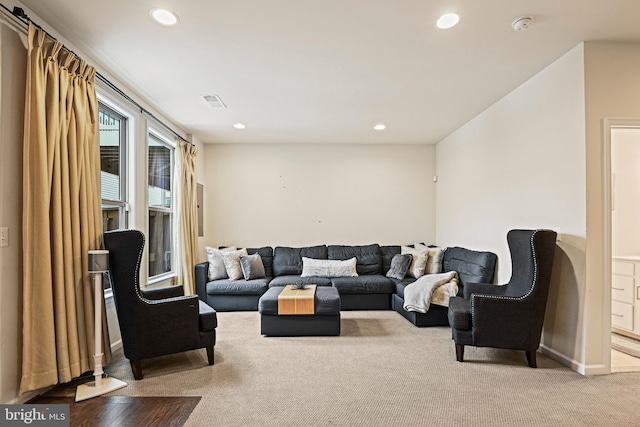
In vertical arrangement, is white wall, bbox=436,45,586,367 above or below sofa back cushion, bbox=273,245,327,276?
above

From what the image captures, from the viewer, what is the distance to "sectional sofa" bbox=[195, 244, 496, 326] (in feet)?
13.6

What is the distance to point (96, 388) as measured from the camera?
2.53 meters

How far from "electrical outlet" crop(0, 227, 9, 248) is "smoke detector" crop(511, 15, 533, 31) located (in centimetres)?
371

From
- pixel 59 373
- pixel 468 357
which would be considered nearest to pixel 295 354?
pixel 468 357

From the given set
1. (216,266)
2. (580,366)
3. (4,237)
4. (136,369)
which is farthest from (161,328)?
(580,366)

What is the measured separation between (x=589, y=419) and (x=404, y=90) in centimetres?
315

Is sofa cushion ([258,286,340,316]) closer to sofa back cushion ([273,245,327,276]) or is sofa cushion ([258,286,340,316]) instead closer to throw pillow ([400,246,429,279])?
sofa back cushion ([273,245,327,276])

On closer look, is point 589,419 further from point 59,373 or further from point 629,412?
point 59,373

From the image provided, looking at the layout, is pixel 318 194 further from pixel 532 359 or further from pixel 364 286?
pixel 532 359

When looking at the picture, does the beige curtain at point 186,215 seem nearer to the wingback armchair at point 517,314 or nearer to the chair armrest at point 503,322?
the wingback armchair at point 517,314

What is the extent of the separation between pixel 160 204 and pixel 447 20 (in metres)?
4.03

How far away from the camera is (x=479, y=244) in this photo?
14.9 feet

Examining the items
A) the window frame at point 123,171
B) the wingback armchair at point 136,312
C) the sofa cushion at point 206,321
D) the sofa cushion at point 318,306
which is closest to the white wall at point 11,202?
the wingback armchair at point 136,312

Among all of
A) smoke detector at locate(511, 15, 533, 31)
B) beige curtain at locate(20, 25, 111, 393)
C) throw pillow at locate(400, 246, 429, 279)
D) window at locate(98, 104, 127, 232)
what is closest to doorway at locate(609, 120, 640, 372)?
throw pillow at locate(400, 246, 429, 279)
